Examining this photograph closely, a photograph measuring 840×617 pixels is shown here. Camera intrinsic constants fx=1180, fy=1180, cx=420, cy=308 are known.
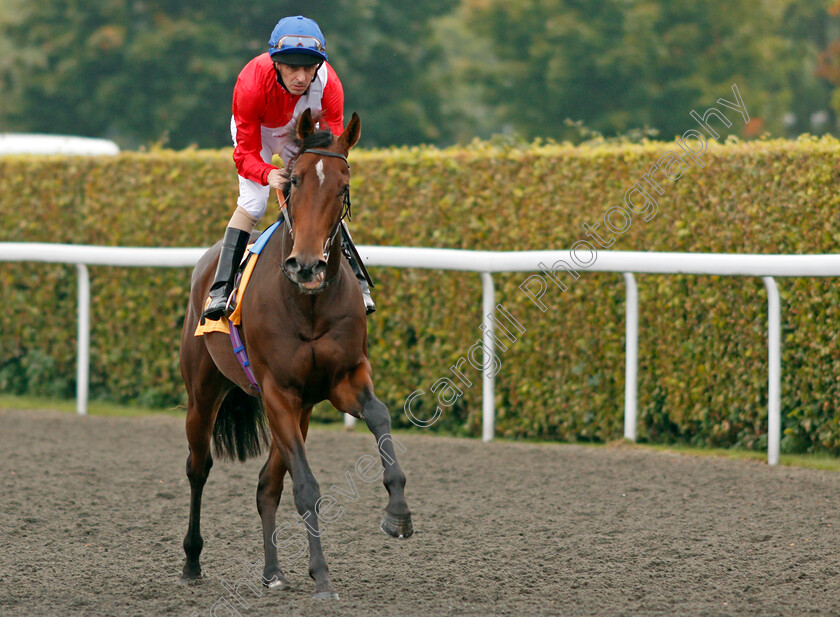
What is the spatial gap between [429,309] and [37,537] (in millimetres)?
3898

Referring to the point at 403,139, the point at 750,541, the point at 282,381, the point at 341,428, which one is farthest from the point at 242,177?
the point at 403,139

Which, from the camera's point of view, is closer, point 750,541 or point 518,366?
point 750,541

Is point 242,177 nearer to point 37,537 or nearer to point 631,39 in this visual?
point 37,537

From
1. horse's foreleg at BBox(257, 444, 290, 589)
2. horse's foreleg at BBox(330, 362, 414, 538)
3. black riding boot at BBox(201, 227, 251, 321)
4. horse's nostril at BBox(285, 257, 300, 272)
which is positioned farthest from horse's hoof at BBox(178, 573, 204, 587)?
horse's nostril at BBox(285, 257, 300, 272)

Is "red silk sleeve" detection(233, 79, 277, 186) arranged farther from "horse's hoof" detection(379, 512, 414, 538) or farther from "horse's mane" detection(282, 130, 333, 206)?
"horse's hoof" detection(379, 512, 414, 538)

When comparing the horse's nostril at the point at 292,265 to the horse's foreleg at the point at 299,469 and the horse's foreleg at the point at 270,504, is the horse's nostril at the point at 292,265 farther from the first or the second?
the horse's foreleg at the point at 270,504

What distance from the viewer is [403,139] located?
2533cm

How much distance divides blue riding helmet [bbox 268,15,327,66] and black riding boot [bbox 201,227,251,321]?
2.97 ft

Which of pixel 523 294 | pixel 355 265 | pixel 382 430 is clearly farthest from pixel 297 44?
pixel 523 294

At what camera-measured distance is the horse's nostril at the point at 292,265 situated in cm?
415

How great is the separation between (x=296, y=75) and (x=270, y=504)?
1756mm

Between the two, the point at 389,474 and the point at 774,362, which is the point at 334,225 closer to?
the point at 389,474

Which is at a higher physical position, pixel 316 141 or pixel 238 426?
pixel 316 141

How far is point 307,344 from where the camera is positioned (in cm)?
448
